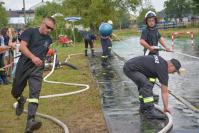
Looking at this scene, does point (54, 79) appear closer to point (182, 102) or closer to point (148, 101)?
point (182, 102)

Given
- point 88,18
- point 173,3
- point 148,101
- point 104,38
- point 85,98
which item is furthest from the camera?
point 173,3

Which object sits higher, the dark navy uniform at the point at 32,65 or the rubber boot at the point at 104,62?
the dark navy uniform at the point at 32,65

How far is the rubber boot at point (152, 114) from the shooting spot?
841cm

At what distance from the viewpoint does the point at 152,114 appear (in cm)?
851

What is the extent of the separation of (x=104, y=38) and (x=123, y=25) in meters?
97.2

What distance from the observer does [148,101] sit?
850 centimetres

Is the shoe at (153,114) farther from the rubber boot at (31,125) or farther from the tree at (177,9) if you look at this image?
the tree at (177,9)

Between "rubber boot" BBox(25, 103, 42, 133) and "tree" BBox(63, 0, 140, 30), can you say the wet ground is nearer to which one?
"rubber boot" BBox(25, 103, 42, 133)

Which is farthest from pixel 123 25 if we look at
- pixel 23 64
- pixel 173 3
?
pixel 23 64

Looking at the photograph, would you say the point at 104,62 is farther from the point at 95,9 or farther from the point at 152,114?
the point at 95,9

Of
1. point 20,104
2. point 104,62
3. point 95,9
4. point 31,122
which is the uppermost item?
point 95,9

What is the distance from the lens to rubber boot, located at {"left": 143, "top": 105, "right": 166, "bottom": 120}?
27.6 ft

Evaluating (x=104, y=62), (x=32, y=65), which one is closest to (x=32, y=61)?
(x=32, y=65)

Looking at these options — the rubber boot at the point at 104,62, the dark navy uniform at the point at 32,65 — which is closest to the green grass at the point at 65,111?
the dark navy uniform at the point at 32,65
